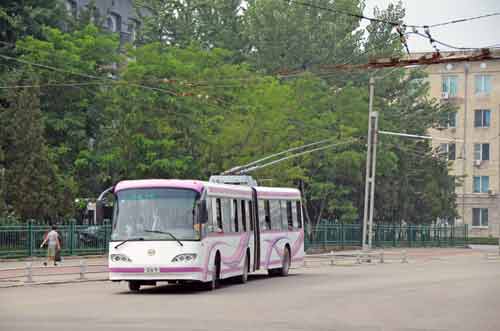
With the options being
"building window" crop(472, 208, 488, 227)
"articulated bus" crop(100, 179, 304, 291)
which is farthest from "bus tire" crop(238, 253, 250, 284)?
"building window" crop(472, 208, 488, 227)

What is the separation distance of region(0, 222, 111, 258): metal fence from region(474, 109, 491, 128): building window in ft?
218

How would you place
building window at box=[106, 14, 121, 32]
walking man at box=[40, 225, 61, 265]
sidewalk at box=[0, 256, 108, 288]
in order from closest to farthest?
sidewalk at box=[0, 256, 108, 288]
walking man at box=[40, 225, 61, 265]
building window at box=[106, 14, 121, 32]

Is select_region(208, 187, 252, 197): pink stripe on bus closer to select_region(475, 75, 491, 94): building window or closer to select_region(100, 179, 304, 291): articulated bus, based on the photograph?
select_region(100, 179, 304, 291): articulated bus

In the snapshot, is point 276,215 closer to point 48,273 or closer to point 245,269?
point 245,269

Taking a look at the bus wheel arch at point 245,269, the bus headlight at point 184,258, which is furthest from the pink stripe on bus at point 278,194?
the bus headlight at point 184,258

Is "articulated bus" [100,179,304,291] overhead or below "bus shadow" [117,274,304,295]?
overhead

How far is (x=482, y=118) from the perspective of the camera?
115 m

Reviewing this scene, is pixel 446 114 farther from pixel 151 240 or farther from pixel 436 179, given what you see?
pixel 151 240

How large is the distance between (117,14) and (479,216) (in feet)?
155

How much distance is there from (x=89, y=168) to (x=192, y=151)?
5.00 metres

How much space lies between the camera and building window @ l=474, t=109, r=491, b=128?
114500 mm

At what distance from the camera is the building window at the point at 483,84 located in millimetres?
113812

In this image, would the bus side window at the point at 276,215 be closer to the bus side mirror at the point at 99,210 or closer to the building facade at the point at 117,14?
the bus side mirror at the point at 99,210

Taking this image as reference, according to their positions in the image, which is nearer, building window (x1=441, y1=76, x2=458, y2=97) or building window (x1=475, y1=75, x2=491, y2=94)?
building window (x1=475, y1=75, x2=491, y2=94)
